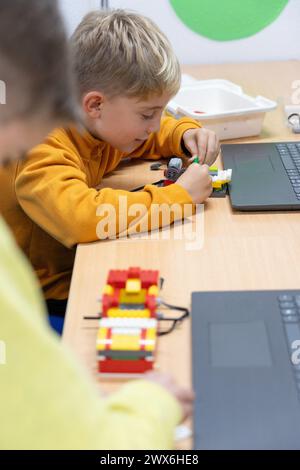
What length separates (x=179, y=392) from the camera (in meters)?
0.67

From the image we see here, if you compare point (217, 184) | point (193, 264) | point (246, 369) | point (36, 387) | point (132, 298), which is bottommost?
point (36, 387)

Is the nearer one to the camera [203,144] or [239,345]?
[239,345]

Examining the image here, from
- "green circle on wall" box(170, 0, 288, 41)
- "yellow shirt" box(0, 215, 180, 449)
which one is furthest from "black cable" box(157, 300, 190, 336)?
"green circle on wall" box(170, 0, 288, 41)

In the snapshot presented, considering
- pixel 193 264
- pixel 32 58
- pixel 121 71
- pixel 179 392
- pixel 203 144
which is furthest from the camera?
pixel 203 144

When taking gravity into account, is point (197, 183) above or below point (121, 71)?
below

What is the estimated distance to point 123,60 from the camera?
1117 millimetres

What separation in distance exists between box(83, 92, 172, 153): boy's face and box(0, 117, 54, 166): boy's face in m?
0.61

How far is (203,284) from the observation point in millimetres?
918

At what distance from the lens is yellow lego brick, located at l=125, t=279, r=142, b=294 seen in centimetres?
82

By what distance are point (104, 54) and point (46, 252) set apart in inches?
14.7

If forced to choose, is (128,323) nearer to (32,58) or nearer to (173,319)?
(173,319)

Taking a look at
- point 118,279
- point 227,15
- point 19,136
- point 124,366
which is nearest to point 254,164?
point 118,279

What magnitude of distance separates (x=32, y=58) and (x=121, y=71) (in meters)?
0.64

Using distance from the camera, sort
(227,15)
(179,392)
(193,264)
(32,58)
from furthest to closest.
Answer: (227,15), (193,264), (179,392), (32,58)
